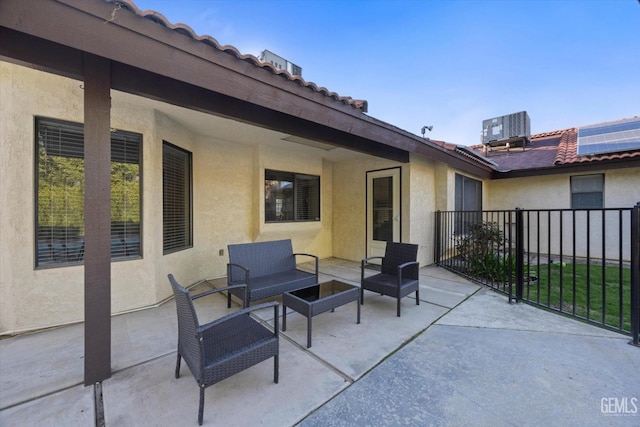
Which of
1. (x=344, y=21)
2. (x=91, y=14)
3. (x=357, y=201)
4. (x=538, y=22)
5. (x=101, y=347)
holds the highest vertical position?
(x=344, y=21)

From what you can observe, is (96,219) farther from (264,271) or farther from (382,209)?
(382,209)

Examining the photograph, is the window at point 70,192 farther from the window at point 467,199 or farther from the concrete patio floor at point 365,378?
the window at point 467,199

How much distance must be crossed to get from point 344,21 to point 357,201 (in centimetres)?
481

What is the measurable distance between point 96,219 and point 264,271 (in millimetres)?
2403

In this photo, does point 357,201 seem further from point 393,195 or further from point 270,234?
point 270,234

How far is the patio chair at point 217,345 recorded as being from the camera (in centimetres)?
175

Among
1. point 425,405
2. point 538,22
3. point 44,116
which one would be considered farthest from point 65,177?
point 538,22

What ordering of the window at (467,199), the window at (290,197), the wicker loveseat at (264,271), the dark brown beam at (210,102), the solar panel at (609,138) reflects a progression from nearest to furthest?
the dark brown beam at (210,102) < the wicker loveseat at (264,271) < the window at (290,197) < the solar panel at (609,138) < the window at (467,199)

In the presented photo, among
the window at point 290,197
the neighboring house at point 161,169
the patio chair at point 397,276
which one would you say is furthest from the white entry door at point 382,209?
the patio chair at point 397,276

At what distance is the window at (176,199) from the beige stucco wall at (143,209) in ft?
0.47

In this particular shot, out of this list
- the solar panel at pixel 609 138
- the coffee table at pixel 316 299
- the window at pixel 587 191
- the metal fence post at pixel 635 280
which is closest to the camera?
the metal fence post at pixel 635 280

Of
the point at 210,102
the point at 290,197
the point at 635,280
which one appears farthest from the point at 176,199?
the point at 635,280

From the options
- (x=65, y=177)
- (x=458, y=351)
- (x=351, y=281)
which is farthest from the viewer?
(x=351, y=281)

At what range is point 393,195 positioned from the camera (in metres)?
6.39
